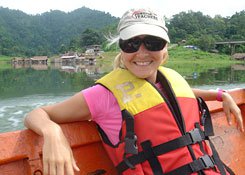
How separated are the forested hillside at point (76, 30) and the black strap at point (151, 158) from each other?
1605 inches

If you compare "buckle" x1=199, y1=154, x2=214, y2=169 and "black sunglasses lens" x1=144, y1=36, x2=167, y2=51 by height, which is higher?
"black sunglasses lens" x1=144, y1=36, x2=167, y2=51

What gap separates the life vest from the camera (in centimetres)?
164

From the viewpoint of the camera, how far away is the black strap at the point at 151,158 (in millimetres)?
1635

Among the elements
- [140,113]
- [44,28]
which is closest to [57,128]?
[140,113]

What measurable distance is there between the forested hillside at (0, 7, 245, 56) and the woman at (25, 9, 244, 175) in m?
40.6

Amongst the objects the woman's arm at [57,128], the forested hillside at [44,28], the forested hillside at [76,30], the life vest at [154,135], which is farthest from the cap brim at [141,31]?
the forested hillside at [44,28]

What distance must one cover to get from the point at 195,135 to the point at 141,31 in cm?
56

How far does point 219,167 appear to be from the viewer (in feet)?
5.90

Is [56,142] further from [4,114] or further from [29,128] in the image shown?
[4,114]

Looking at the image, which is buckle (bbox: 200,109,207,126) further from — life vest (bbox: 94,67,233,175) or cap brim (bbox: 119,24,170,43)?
cap brim (bbox: 119,24,170,43)

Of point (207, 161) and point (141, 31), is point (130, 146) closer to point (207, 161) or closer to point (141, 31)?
point (207, 161)

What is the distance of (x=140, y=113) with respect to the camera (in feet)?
5.54

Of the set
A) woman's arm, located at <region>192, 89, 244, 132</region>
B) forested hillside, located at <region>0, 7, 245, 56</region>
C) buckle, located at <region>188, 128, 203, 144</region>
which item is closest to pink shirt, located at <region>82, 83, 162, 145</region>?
buckle, located at <region>188, 128, 203, 144</region>

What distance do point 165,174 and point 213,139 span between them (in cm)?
103
